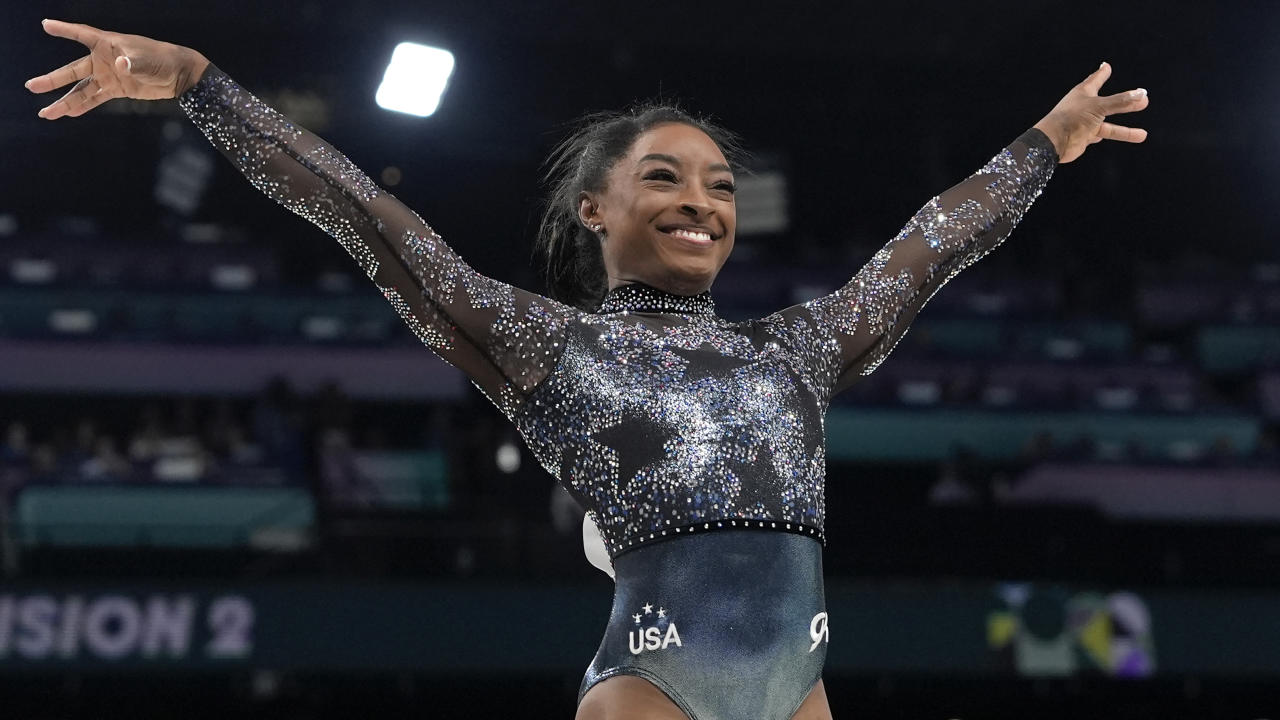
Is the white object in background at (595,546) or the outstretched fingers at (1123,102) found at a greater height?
the outstretched fingers at (1123,102)

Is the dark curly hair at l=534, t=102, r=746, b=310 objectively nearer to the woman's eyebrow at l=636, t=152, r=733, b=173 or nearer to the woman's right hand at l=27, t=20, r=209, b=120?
the woman's eyebrow at l=636, t=152, r=733, b=173

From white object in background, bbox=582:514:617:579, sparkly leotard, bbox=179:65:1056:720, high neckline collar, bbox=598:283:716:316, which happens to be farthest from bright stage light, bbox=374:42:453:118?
white object in background, bbox=582:514:617:579

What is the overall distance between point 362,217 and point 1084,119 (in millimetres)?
1387

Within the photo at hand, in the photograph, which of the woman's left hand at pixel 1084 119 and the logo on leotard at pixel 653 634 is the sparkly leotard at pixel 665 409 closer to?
the logo on leotard at pixel 653 634

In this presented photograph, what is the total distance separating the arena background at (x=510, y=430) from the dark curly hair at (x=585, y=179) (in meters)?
5.66

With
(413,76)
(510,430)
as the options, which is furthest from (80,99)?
(510,430)

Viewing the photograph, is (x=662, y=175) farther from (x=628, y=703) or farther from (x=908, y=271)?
(x=628, y=703)

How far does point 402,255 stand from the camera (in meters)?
1.98

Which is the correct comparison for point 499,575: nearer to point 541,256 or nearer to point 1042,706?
point 1042,706

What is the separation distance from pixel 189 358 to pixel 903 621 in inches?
246

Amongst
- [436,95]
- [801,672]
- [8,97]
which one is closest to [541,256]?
[801,672]

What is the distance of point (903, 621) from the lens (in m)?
8.31

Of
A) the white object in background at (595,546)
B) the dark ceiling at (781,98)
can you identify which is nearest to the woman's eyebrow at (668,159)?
the white object in background at (595,546)

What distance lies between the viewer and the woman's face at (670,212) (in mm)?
2102
